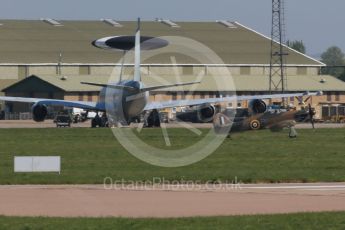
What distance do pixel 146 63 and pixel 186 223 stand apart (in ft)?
447

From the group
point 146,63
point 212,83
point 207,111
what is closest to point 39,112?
point 207,111

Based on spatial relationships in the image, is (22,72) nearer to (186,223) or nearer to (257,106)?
(257,106)

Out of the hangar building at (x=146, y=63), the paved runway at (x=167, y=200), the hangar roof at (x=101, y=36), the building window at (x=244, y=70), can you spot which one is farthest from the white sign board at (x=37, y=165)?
the building window at (x=244, y=70)

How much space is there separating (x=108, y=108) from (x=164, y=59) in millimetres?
79688

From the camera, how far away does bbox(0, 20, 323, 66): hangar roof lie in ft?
526

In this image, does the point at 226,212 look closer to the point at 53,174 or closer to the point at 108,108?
the point at 53,174

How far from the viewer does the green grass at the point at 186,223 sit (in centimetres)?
2302

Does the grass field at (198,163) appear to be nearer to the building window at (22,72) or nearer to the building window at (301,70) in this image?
the building window at (22,72)

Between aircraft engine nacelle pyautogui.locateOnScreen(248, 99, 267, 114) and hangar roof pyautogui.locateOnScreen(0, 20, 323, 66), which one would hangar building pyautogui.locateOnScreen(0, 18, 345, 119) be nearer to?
hangar roof pyautogui.locateOnScreen(0, 20, 323, 66)

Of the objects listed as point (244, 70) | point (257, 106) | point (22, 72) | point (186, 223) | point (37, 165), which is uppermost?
point (244, 70)

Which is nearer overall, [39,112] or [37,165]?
[37,165]

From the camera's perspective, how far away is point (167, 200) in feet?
93.2

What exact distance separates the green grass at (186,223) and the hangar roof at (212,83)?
111 meters

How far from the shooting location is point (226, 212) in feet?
85.1
